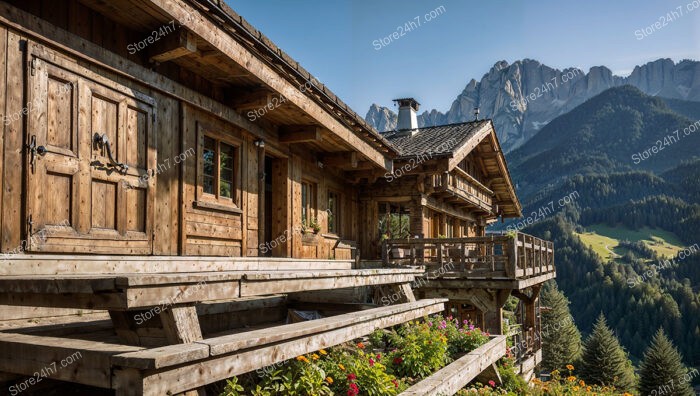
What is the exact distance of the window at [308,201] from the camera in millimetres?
11922

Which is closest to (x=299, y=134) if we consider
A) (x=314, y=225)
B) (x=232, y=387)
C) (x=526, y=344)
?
(x=314, y=225)

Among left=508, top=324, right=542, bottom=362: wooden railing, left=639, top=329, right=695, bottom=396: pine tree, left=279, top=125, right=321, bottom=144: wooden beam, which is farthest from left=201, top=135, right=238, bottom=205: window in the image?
left=639, top=329, right=695, bottom=396: pine tree

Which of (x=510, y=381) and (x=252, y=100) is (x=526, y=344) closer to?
(x=510, y=381)

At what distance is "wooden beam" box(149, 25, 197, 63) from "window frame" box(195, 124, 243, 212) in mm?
1436

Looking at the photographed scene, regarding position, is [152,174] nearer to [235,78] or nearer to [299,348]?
[235,78]

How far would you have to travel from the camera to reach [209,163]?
8.31 m

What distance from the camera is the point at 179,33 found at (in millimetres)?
6328

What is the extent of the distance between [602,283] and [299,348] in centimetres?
10824

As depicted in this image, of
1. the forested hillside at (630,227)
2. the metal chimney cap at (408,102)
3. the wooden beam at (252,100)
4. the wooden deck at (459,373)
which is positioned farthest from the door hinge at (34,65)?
the forested hillside at (630,227)

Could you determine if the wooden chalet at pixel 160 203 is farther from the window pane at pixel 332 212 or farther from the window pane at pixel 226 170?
the window pane at pixel 332 212

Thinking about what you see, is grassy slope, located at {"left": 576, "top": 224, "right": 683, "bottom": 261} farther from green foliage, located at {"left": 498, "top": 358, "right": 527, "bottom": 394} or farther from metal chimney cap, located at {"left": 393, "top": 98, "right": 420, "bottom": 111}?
green foliage, located at {"left": 498, "top": 358, "right": 527, "bottom": 394}

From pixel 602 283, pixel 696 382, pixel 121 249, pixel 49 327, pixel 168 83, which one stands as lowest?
pixel 696 382

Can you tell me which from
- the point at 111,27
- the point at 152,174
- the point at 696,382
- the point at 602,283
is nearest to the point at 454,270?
the point at 152,174

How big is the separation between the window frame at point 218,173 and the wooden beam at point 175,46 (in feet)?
4.71
